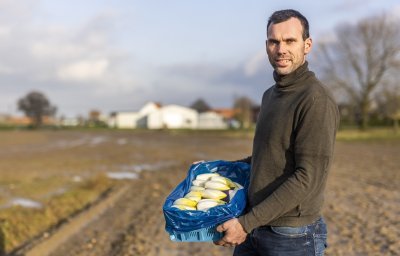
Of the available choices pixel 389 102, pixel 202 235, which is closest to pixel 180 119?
pixel 389 102

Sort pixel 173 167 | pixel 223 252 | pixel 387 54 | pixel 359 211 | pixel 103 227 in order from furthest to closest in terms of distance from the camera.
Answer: pixel 387 54, pixel 173 167, pixel 359 211, pixel 103 227, pixel 223 252

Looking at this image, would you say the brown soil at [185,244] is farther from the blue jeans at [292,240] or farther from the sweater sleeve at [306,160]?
the sweater sleeve at [306,160]

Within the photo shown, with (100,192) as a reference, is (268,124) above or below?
above

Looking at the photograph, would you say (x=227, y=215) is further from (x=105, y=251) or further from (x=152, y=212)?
(x=152, y=212)

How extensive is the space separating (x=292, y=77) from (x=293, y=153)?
44cm

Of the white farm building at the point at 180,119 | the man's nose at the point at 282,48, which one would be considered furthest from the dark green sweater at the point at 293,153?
the white farm building at the point at 180,119

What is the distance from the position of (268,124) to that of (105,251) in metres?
5.69

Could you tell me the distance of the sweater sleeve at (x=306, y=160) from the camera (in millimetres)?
2629

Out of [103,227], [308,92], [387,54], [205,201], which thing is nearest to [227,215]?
[205,201]

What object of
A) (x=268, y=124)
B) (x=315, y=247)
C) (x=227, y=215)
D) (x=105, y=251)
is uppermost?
(x=268, y=124)

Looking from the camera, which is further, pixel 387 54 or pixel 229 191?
pixel 387 54

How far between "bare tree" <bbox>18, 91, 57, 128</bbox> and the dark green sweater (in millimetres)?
115165

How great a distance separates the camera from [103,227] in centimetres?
954

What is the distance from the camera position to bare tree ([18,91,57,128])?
11394cm
